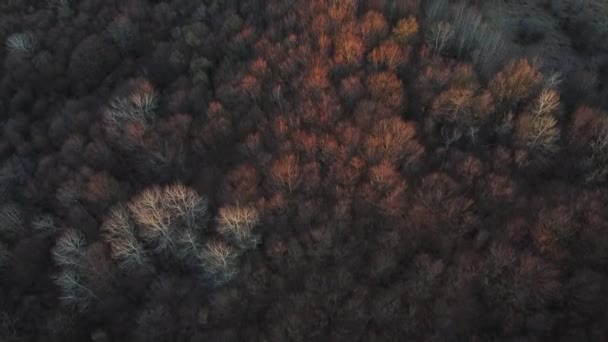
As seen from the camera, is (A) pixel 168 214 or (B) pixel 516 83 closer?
(A) pixel 168 214

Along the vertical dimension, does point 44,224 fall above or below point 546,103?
below

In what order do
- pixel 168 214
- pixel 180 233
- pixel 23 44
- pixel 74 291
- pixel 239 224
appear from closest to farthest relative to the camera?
1. pixel 239 224
2. pixel 168 214
3. pixel 74 291
4. pixel 180 233
5. pixel 23 44

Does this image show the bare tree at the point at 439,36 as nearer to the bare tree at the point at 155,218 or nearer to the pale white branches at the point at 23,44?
the bare tree at the point at 155,218

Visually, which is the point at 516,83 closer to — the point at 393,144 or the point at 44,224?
the point at 393,144

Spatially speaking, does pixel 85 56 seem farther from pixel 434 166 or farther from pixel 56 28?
pixel 434 166

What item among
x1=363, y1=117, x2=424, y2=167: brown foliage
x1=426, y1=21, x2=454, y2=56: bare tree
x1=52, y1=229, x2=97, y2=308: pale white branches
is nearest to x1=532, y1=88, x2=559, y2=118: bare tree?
x1=363, y1=117, x2=424, y2=167: brown foliage

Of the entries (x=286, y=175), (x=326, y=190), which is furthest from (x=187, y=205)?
(x=326, y=190)

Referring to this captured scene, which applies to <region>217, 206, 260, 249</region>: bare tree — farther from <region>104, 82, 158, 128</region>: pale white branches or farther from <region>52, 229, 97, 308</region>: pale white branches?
<region>104, 82, 158, 128</region>: pale white branches

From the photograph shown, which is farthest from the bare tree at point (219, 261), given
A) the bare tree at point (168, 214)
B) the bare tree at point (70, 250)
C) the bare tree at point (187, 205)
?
the bare tree at point (70, 250)
